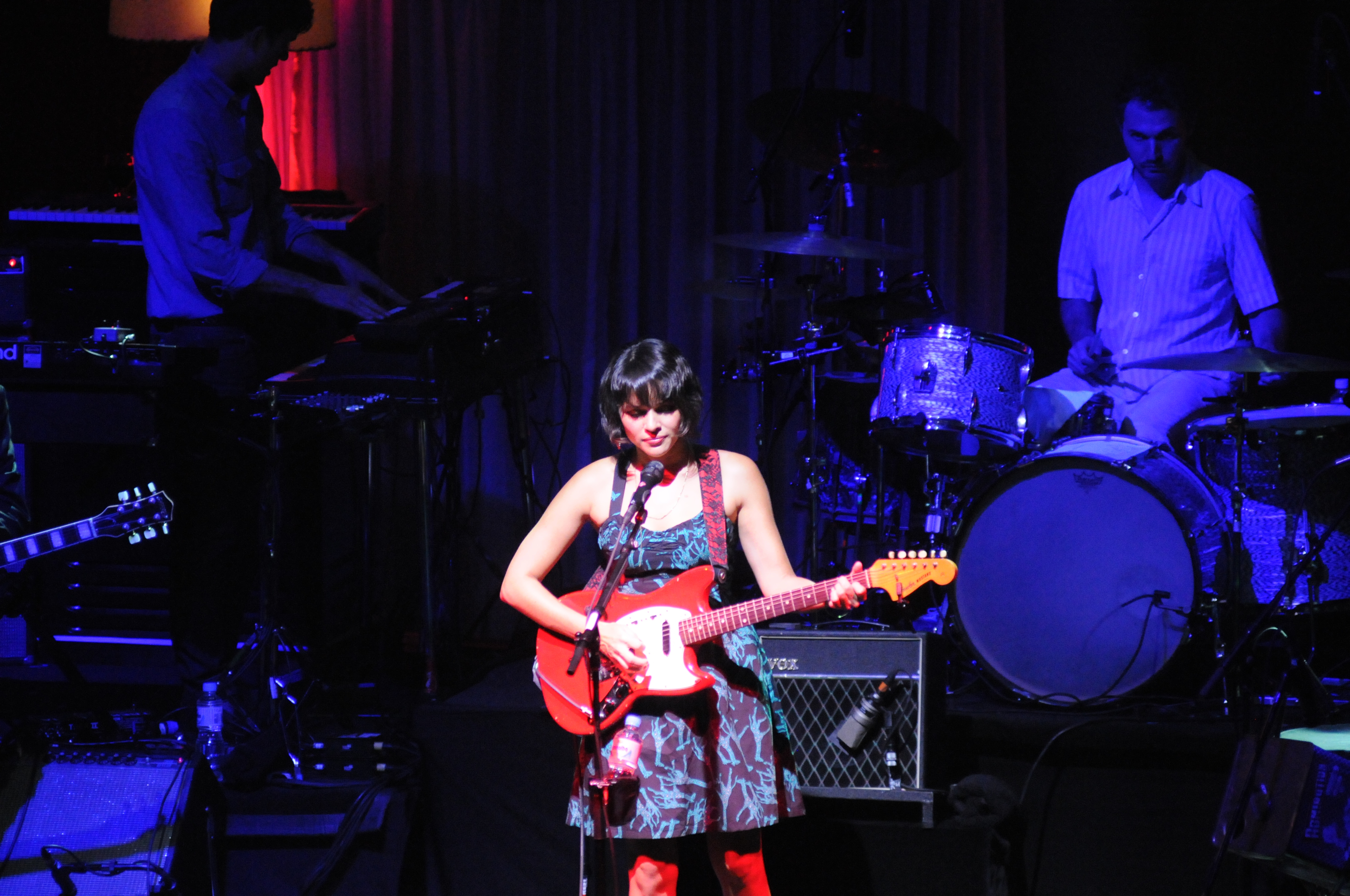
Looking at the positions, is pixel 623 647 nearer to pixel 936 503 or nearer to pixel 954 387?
pixel 954 387

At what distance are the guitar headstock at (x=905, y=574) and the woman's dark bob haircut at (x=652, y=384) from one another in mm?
580

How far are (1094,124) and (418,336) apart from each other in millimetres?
3336

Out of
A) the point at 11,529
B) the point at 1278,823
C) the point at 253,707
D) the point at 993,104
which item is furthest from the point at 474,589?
the point at 1278,823

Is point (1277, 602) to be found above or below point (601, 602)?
below

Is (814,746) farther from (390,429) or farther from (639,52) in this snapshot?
(639,52)

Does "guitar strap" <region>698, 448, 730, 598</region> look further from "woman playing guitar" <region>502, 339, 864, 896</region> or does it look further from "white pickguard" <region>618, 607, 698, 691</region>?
"white pickguard" <region>618, 607, 698, 691</region>

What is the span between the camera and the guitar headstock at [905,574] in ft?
9.54

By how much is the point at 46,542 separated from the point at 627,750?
1.89 m

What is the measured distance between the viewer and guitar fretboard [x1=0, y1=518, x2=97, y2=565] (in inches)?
144

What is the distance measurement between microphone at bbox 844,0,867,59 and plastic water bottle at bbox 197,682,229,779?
3065mm

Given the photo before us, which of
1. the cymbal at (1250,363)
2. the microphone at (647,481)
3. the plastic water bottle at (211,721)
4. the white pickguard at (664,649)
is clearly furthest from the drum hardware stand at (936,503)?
the plastic water bottle at (211,721)

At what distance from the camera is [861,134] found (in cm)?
464

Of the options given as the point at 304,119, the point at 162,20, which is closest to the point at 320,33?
the point at 304,119

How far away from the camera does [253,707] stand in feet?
13.8
